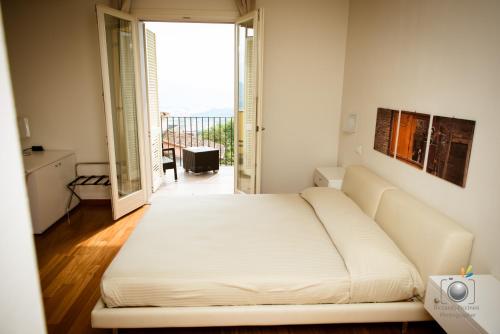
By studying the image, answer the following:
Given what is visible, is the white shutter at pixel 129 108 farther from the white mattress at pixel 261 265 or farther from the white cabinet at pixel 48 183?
the white mattress at pixel 261 265

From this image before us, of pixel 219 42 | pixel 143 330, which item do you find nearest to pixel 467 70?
pixel 143 330

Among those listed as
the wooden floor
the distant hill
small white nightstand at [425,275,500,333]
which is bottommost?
the wooden floor

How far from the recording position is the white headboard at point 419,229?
189cm

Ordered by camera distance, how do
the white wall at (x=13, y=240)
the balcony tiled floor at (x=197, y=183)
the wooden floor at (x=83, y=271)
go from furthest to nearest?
the balcony tiled floor at (x=197, y=183), the wooden floor at (x=83, y=271), the white wall at (x=13, y=240)

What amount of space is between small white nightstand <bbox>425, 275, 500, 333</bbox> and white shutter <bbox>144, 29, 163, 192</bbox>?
12.7 ft

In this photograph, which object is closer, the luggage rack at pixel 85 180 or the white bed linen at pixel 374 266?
the white bed linen at pixel 374 266

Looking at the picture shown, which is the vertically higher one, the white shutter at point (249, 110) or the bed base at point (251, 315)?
the white shutter at point (249, 110)

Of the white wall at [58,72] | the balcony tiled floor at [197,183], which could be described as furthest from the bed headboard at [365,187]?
the white wall at [58,72]

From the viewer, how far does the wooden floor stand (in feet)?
7.16

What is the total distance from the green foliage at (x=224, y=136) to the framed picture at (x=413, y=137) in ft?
14.9

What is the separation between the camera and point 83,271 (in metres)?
2.87

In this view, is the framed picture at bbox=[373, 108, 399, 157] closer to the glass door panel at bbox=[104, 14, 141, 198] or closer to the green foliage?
the glass door panel at bbox=[104, 14, 141, 198]

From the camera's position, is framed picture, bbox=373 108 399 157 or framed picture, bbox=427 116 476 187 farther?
framed picture, bbox=373 108 399 157
